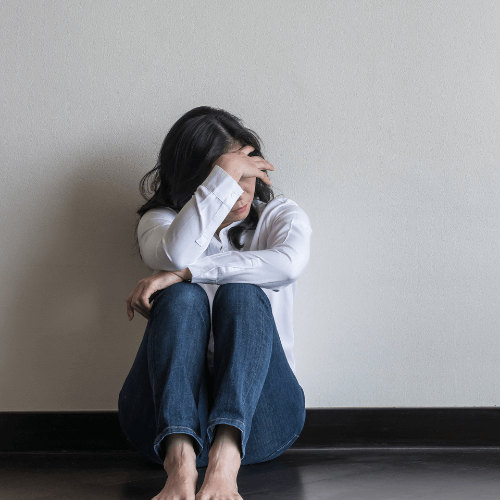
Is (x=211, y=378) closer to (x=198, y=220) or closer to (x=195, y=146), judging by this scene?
(x=198, y=220)

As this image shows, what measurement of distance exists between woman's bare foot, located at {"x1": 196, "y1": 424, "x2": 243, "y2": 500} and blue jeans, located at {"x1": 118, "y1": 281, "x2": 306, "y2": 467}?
0.06 ft

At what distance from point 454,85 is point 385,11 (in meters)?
0.30

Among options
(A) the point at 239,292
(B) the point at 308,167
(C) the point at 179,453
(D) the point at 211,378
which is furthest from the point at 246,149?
(C) the point at 179,453

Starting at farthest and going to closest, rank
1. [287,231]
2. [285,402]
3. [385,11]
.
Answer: [385,11], [287,231], [285,402]

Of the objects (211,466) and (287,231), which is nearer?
(211,466)

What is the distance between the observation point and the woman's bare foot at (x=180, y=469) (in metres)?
0.83

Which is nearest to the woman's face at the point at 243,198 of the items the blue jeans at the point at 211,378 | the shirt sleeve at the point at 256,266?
the shirt sleeve at the point at 256,266

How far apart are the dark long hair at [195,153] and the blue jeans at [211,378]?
308 mm

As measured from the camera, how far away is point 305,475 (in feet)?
3.69

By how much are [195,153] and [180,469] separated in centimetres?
73

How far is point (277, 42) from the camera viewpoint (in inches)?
55.8

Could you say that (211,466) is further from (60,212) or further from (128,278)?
(60,212)

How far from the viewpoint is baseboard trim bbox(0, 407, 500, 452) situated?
1.39 m

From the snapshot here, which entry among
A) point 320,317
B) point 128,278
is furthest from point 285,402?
point 128,278
